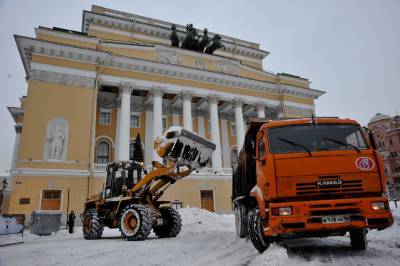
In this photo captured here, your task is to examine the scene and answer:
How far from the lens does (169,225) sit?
1080cm

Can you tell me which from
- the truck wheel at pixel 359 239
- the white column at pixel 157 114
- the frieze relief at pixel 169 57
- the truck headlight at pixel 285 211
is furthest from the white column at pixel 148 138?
the truck headlight at pixel 285 211

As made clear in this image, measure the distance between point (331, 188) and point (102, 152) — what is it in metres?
24.1

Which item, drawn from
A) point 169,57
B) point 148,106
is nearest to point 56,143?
point 148,106

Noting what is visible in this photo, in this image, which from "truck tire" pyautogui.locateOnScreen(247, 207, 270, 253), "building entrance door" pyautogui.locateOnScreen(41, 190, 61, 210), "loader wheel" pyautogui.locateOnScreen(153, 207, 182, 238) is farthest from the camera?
"building entrance door" pyautogui.locateOnScreen(41, 190, 61, 210)

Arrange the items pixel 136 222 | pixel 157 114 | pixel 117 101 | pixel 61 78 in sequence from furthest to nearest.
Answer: pixel 117 101
pixel 157 114
pixel 61 78
pixel 136 222

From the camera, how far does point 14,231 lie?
39.6ft

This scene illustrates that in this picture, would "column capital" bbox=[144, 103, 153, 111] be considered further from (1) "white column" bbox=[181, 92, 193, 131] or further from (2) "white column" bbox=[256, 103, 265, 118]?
(2) "white column" bbox=[256, 103, 265, 118]

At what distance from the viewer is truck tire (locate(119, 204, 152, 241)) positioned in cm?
918

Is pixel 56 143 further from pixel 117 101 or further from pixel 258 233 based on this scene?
pixel 258 233

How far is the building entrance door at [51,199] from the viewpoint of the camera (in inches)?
748

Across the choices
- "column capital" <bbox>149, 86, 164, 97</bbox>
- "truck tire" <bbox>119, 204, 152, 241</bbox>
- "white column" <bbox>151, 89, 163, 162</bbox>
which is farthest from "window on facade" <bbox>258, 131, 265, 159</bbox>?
"column capital" <bbox>149, 86, 164, 97</bbox>

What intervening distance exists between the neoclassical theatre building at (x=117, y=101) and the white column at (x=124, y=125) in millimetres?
80

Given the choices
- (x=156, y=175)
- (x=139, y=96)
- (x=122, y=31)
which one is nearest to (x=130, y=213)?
(x=156, y=175)

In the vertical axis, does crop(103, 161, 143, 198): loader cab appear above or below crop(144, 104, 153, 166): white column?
below
